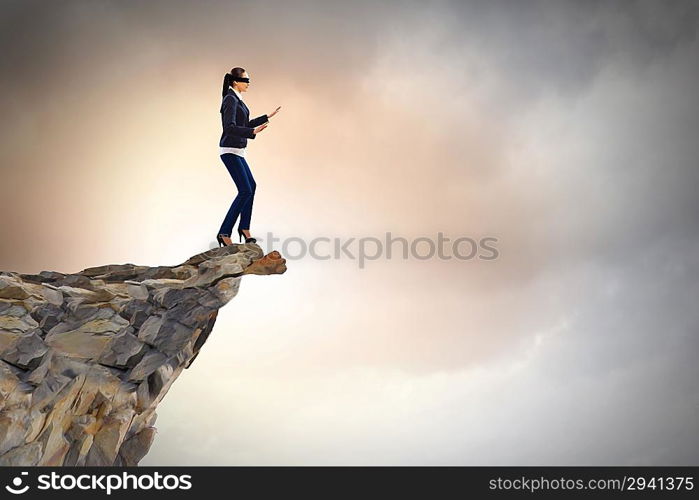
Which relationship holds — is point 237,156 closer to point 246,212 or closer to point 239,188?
point 239,188

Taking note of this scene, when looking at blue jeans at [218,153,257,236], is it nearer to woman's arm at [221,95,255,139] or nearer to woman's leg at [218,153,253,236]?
woman's leg at [218,153,253,236]

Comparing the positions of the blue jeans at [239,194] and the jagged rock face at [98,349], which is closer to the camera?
the jagged rock face at [98,349]

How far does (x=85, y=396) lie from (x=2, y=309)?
1598 mm

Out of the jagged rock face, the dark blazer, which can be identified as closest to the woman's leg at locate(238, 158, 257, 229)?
the dark blazer

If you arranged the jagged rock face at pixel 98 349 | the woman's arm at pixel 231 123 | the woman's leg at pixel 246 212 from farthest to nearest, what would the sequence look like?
the woman's leg at pixel 246 212 → the woman's arm at pixel 231 123 → the jagged rock face at pixel 98 349

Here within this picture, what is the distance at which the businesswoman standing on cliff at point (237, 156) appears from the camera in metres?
10.9

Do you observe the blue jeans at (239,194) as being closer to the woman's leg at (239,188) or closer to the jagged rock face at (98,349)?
the woman's leg at (239,188)

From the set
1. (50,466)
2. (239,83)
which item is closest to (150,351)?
(50,466)

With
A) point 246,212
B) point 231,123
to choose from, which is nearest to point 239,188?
point 246,212

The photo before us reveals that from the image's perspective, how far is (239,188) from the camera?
11.0 metres

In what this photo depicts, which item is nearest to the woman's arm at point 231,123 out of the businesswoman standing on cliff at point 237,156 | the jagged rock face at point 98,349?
the businesswoman standing on cliff at point 237,156

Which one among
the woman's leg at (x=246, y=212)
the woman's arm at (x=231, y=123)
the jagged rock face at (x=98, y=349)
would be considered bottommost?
the jagged rock face at (x=98, y=349)

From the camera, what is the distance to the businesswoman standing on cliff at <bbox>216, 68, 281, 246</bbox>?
10891 mm

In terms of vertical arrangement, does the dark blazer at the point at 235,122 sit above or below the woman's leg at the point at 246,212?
above
